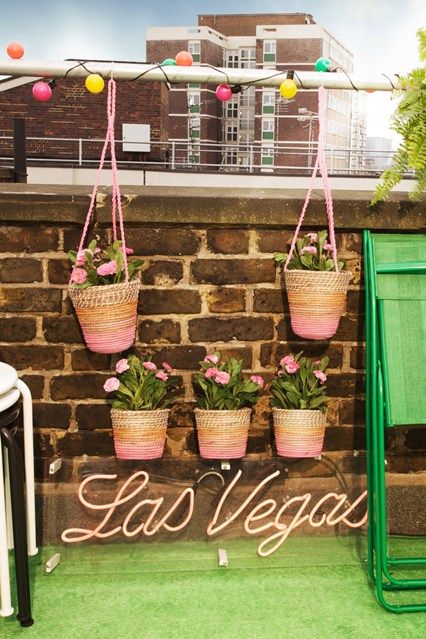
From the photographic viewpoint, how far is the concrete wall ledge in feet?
8.68

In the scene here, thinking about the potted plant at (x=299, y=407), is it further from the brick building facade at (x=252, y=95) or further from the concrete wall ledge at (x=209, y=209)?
the brick building facade at (x=252, y=95)

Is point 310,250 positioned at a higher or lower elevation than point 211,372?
higher

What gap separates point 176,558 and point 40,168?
74.5 feet

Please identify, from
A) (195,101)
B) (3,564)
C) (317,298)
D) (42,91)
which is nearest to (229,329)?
(317,298)

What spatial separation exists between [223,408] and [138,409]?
30 centimetres

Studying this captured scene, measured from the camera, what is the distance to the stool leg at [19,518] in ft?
6.59

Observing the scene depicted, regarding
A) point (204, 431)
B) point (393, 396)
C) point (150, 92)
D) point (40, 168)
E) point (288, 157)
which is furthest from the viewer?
point (288, 157)

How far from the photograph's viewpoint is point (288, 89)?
2506 millimetres

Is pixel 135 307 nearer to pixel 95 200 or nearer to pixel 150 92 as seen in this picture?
pixel 95 200

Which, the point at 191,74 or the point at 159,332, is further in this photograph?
the point at 159,332

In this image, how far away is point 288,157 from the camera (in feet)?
246

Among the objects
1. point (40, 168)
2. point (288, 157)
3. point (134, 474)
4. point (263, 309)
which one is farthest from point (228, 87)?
point (288, 157)

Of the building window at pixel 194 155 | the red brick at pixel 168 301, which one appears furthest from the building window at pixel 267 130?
the red brick at pixel 168 301

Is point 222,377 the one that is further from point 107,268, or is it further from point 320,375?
point 107,268
